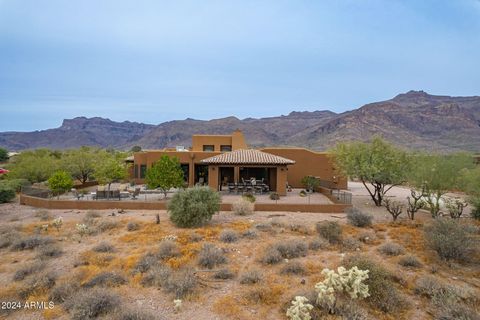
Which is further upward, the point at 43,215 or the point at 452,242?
the point at 452,242

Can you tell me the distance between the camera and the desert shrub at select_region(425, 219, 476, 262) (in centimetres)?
1023

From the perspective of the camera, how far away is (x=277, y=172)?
2473cm

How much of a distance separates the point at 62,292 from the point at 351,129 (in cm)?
9300

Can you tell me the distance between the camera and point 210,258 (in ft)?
33.2

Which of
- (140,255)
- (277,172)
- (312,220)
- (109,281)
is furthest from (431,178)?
(109,281)

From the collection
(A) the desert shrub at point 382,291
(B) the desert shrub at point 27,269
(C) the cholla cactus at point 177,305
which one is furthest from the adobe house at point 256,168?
(C) the cholla cactus at point 177,305

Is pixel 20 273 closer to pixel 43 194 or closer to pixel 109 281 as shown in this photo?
pixel 109 281

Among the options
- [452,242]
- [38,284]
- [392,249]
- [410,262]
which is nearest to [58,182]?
[38,284]

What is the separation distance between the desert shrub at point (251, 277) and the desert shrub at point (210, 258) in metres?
1.23

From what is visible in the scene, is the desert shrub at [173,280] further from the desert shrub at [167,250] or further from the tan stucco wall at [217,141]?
the tan stucco wall at [217,141]

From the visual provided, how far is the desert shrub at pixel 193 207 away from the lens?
1448 cm

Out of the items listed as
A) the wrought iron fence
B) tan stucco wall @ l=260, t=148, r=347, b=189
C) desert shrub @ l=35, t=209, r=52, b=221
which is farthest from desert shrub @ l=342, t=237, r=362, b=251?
the wrought iron fence

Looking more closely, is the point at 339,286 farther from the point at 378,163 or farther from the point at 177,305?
the point at 378,163

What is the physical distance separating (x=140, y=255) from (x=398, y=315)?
26.3 ft
